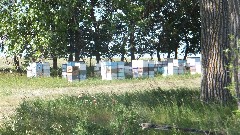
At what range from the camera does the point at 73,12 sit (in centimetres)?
2869

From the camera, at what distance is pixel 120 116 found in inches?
215

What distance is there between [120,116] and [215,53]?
395cm

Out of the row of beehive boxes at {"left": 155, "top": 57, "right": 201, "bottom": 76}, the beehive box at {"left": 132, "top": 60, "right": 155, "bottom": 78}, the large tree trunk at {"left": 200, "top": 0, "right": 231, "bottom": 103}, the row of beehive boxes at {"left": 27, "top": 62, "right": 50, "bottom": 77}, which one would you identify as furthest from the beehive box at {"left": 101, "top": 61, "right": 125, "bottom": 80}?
the large tree trunk at {"left": 200, "top": 0, "right": 231, "bottom": 103}

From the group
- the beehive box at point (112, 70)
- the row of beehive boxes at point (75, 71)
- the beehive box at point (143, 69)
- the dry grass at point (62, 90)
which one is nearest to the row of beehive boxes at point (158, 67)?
the beehive box at point (143, 69)

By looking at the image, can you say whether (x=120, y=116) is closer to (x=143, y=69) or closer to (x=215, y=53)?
(x=215, y=53)

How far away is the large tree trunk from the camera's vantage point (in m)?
8.52

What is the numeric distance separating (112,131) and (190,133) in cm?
137

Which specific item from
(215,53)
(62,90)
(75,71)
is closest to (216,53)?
(215,53)

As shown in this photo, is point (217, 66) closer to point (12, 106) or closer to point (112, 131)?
point (112, 131)

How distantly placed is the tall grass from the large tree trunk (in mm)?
358

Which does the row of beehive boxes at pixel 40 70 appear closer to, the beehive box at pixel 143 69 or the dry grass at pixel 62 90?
the beehive box at pixel 143 69

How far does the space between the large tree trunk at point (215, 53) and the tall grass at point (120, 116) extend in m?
0.36

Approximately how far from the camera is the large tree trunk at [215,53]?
8.52 meters

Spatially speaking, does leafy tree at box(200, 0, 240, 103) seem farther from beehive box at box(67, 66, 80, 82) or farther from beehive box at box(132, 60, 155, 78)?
beehive box at box(132, 60, 155, 78)
